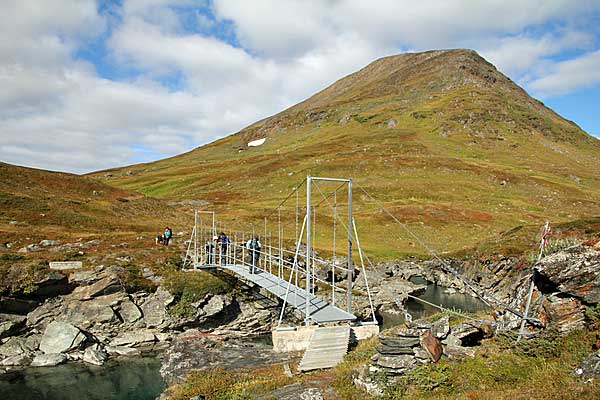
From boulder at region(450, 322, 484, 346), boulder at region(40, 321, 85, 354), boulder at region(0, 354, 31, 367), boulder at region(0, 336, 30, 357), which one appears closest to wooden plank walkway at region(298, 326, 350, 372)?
boulder at region(450, 322, 484, 346)

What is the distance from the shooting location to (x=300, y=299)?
75.9ft

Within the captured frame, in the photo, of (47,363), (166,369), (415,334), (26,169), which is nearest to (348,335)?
(415,334)

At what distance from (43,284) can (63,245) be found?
324 inches

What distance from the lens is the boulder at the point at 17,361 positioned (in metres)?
23.4

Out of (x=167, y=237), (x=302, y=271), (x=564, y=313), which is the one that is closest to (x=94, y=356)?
(x=302, y=271)

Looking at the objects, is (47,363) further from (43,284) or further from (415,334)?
(415,334)

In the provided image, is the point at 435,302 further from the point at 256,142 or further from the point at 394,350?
the point at 256,142

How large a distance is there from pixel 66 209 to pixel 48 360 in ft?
96.6

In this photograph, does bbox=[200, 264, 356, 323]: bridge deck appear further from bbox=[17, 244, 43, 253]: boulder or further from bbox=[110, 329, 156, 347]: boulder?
bbox=[17, 244, 43, 253]: boulder

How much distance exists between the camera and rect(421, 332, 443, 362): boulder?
1319 cm

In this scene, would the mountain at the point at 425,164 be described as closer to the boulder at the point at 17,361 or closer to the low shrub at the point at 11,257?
the low shrub at the point at 11,257

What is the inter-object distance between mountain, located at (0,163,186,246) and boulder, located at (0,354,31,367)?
1427 cm

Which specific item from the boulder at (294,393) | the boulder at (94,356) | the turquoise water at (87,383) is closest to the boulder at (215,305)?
the turquoise water at (87,383)

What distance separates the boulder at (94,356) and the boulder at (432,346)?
19.4m
